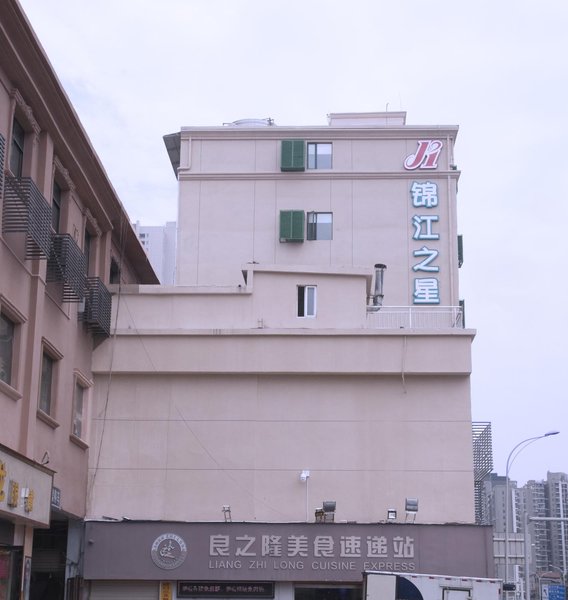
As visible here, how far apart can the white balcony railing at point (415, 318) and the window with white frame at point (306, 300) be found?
1.66 m

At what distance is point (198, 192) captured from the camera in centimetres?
3969

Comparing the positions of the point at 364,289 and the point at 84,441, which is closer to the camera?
the point at 84,441

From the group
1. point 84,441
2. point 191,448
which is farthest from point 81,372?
point 191,448

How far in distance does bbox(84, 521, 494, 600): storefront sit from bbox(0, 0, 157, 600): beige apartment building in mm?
1073

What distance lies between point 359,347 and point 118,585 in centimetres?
836

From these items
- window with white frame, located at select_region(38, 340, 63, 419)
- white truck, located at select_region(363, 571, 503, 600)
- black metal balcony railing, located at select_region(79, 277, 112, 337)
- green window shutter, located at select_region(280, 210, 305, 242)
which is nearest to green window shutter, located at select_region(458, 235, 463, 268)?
green window shutter, located at select_region(280, 210, 305, 242)

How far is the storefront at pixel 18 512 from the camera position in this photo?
1798cm

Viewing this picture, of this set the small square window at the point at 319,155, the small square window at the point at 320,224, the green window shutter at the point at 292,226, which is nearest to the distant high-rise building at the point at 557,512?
the small square window at the point at 320,224

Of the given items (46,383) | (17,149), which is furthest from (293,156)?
(17,149)

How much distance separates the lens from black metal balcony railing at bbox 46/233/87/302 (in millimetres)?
22328

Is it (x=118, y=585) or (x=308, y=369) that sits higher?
(x=308, y=369)

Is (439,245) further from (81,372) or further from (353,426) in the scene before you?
(81,372)

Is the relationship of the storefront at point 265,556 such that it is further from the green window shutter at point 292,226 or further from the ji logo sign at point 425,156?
the ji logo sign at point 425,156

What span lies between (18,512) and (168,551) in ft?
21.6
